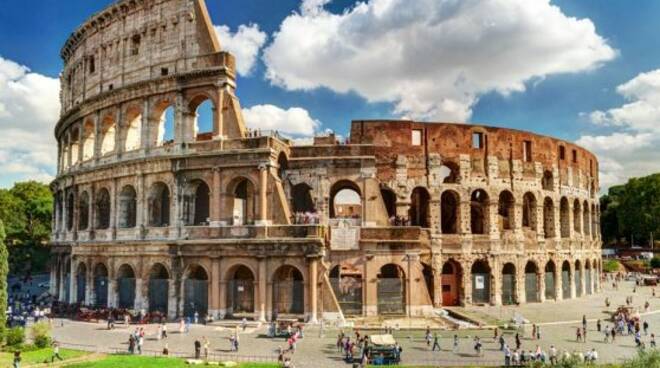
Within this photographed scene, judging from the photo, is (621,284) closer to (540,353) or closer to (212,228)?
(540,353)

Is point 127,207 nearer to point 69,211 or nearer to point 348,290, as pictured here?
point 69,211

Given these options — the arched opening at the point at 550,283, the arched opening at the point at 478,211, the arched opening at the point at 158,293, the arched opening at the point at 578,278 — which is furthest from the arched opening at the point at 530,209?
the arched opening at the point at 158,293

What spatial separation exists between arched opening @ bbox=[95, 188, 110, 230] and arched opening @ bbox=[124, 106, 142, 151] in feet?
11.3

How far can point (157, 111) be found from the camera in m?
32.9

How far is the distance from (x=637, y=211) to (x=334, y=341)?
205 feet

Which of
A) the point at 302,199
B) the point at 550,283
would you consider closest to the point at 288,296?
the point at 302,199

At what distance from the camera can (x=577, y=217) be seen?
44.2m

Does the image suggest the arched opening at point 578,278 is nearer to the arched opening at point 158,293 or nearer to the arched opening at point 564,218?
the arched opening at point 564,218

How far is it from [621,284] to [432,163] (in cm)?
3225

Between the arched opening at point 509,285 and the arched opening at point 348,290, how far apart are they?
1083 centimetres

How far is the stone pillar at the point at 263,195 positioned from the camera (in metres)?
29.2

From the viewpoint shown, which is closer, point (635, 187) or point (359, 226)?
point (359, 226)

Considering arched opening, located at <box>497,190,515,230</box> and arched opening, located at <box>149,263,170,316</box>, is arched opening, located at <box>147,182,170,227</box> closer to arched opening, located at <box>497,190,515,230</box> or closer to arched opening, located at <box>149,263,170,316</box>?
arched opening, located at <box>149,263,170,316</box>

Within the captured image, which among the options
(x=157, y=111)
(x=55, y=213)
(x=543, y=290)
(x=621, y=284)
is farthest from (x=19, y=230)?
(x=621, y=284)
